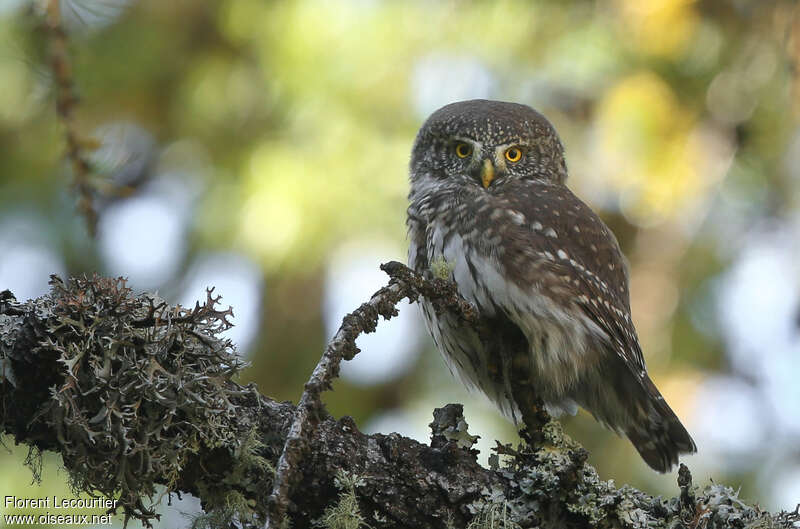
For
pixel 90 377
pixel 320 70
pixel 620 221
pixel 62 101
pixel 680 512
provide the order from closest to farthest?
1. pixel 90 377
2. pixel 62 101
3. pixel 680 512
4. pixel 320 70
5. pixel 620 221

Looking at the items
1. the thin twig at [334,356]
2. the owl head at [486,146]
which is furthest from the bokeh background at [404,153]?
the thin twig at [334,356]

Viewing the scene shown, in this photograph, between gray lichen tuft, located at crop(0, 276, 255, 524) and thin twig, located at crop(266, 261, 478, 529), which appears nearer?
thin twig, located at crop(266, 261, 478, 529)

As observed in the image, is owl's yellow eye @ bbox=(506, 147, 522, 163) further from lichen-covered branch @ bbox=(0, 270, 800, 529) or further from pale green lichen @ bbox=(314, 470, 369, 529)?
pale green lichen @ bbox=(314, 470, 369, 529)

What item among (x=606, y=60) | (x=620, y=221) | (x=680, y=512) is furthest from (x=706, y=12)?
(x=680, y=512)

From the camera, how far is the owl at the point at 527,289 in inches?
124

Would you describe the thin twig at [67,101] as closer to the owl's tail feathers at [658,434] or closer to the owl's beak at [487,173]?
the owl's beak at [487,173]

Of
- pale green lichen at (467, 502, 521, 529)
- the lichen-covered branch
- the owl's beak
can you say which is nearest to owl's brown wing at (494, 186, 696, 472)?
the owl's beak

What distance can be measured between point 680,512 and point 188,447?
127 centimetres

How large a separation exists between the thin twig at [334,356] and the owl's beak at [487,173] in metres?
1.26

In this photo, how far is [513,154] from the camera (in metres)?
3.97

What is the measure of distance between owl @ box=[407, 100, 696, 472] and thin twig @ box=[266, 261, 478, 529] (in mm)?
647

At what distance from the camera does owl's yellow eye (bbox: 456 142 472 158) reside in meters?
3.93

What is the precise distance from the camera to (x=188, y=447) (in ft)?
6.82

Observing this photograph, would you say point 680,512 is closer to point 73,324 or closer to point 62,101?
point 73,324
